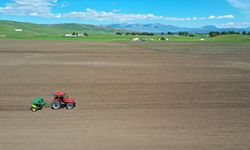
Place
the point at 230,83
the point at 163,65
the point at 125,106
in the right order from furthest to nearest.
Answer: the point at 163,65
the point at 230,83
the point at 125,106

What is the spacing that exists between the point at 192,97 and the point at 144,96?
105 inches

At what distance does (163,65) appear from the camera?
32.8 meters

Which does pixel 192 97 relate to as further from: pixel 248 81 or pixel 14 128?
pixel 14 128

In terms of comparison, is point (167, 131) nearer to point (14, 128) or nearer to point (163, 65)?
point (14, 128)

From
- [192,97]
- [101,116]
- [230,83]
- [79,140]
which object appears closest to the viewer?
[79,140]

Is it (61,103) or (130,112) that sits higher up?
(61,103)

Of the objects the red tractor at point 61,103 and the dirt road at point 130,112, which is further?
the red tractor at point 61,103

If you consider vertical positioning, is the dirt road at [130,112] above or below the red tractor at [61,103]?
below

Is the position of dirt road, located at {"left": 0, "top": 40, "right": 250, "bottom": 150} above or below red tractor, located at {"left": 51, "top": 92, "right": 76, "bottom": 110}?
below

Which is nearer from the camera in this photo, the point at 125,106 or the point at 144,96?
the point at 125,106

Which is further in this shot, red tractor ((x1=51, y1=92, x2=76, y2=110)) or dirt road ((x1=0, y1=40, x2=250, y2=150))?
red tractor ((x1=51, y1=92, x2=76, y2=110))

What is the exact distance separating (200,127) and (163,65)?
2006 cm

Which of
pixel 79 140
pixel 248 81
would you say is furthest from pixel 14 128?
pixel 248 81

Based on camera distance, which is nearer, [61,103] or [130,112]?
[130,112]
